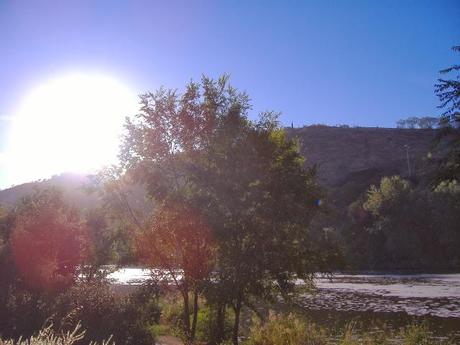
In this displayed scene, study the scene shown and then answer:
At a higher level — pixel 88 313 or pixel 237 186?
pixel 237 186

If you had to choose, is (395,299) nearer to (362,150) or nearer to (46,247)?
(46,247)

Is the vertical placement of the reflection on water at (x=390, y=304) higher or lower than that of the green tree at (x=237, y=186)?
lower

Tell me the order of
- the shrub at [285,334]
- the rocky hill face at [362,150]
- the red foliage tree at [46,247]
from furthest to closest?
the rocky hill face at [362,150]
the red foliage tree at [46,247]
the shrub at [285,334]

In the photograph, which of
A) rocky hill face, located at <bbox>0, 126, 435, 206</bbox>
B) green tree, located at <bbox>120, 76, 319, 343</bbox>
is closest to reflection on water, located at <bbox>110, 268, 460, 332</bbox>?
green tree, located at <bbox>120, 76, 319, 343</bbox>

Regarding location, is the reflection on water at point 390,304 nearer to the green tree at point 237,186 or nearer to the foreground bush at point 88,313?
the foreground bush at point 88,313

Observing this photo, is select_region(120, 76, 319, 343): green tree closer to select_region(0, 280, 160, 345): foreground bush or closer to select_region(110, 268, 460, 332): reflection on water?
select_region(0, 280, 160, 345): foreground bush

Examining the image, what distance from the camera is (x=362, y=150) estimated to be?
156750 mm

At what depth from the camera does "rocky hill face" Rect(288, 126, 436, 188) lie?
136000 mm

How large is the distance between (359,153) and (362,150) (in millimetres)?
2707

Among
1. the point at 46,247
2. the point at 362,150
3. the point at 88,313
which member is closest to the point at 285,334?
the point at 88,313

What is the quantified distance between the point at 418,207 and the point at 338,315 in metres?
61.3

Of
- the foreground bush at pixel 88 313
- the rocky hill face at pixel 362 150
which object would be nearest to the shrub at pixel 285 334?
the foreground bush at pixel 88 313

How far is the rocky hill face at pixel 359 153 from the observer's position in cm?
13325

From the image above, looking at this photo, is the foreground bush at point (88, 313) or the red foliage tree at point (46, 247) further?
the red foliage tree at point (46, 247)
